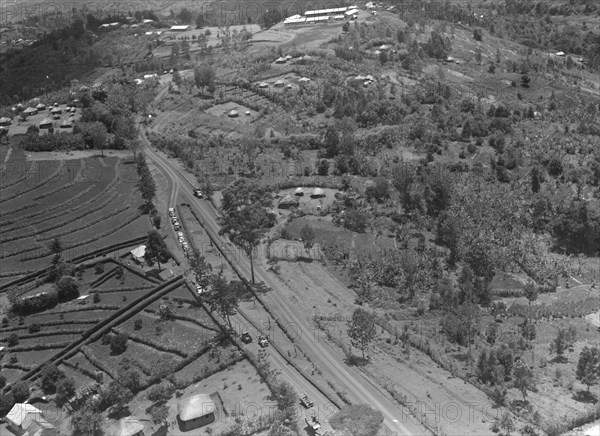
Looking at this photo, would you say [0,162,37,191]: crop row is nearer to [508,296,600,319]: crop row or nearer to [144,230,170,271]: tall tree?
[144,230,170,271]: tall tree

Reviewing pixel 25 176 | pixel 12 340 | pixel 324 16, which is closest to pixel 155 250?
pixel 12 340

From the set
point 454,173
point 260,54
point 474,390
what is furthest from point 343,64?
point 474,390

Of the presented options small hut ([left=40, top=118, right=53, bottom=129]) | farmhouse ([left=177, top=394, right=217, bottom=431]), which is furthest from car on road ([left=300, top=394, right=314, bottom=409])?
small hut ([left=40, top=118, right=53, bottom=129])

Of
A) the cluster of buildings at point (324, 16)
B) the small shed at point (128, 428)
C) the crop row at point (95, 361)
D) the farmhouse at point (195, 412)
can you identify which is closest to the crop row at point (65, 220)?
the crop row at point (95, 361)

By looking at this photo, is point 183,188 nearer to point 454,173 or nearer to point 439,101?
point 454,173

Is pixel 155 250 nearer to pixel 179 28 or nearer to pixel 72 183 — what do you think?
pixel 72 183
